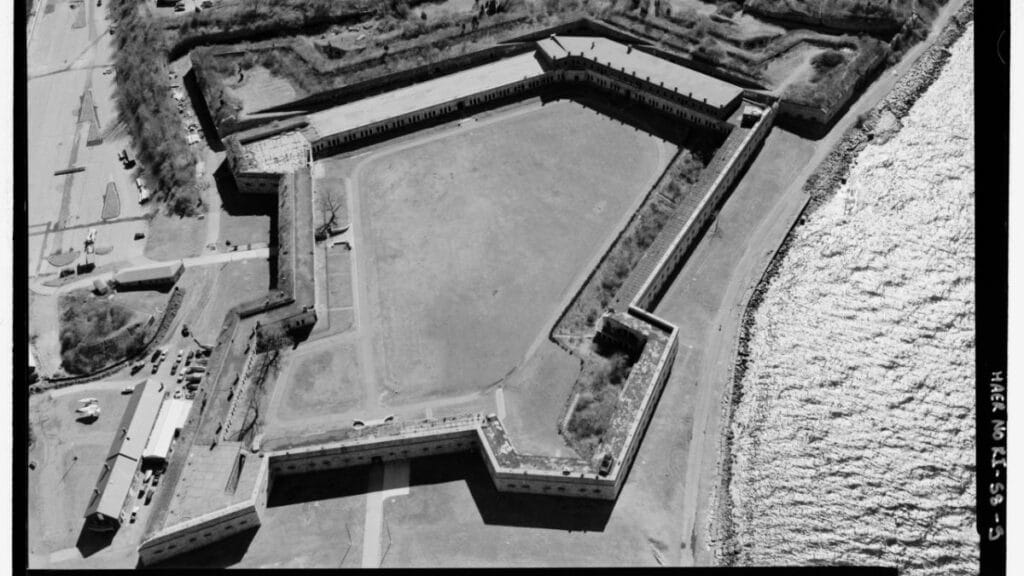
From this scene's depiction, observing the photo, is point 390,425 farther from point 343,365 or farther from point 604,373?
point 604,373

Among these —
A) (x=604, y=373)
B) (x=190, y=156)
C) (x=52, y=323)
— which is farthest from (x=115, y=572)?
(x=190, y=156)

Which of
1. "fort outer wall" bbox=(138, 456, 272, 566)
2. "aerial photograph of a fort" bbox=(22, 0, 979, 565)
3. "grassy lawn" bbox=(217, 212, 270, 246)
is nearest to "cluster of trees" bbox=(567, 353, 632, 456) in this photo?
"aerial photograph of a fort" bbox=(22, 0, 979, 565)

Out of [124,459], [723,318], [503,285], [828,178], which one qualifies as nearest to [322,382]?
[124,459]

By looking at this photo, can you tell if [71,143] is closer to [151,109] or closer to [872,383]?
[151,109]

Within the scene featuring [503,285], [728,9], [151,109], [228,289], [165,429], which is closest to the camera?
[165,429]

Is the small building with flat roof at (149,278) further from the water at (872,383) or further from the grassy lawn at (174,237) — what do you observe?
the water at (872,383)

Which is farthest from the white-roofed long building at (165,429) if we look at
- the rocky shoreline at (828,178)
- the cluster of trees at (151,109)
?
the rocky shoreline at (828,178)
